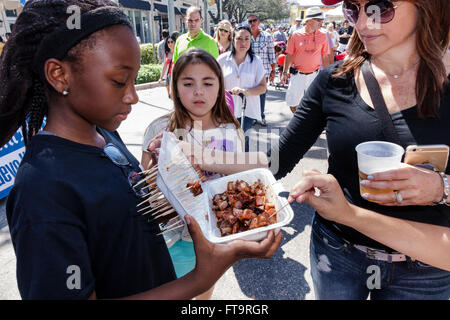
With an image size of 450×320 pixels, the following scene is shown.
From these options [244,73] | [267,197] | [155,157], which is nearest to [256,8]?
[244,73]

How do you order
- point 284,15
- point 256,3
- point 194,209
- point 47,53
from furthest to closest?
point 284,15
point 256,3
point 194,209
point 47,53

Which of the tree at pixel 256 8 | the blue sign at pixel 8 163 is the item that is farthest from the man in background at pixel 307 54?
the tree at pixel 256 8

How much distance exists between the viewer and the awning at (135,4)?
82.3ft

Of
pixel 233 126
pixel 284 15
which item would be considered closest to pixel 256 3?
pixel 284 15

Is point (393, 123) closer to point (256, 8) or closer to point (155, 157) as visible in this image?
point (155, 157)

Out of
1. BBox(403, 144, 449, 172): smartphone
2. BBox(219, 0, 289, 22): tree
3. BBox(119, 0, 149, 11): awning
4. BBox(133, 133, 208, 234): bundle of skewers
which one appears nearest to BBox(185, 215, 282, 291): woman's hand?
BBox(133, 133, 208, 234): bundle of skewers

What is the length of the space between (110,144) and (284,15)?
58.2 m

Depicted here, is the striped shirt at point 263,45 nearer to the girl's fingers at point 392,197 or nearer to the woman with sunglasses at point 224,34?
the woman with sunglasses at point 224,34

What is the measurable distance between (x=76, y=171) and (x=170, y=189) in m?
0.40

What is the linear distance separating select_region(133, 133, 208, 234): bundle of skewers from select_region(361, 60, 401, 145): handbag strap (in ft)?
3.15

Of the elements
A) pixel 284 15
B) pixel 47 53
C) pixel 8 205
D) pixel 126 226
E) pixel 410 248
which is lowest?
pixel 410 248

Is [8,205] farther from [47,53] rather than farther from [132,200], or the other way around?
[47,53]

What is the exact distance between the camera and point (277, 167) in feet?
6.15

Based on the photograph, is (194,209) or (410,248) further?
(194,209)
